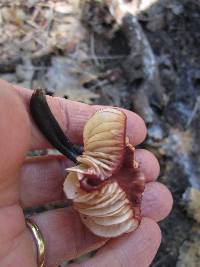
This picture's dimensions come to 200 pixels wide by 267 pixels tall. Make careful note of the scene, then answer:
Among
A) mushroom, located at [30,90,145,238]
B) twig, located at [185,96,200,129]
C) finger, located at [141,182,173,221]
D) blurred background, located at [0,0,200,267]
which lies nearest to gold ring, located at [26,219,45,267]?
mushroom, located at [30,90,145,238]

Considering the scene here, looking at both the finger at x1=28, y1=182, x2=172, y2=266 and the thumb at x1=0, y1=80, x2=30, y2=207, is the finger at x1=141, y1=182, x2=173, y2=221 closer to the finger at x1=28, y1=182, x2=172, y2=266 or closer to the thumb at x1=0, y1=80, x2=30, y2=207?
the finger at x1=28, y1=182, x2=172, y2=266

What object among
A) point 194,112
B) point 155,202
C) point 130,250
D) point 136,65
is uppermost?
point 136,65

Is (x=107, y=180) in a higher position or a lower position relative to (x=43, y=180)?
higher

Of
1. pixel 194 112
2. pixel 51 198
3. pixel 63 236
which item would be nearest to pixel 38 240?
pixel 63 236

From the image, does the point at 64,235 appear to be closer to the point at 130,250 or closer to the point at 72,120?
the point at 130,250

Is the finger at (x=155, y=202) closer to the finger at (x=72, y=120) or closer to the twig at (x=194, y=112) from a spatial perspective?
the finger at (x=72, y=120)

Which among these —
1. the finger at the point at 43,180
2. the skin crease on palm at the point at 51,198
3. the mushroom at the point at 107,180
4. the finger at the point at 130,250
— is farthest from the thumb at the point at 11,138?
the finger at the point at 130,250
